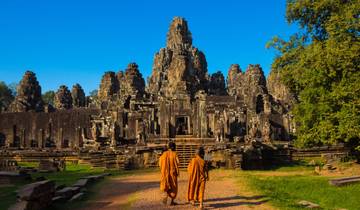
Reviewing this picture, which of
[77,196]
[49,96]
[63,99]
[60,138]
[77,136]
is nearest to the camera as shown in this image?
Answer: [77,196]

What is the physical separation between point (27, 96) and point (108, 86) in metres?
12.9

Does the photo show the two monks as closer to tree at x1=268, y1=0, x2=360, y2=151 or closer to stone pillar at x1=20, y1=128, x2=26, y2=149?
tree at x1=268, y1=0, x2=360, y2=151

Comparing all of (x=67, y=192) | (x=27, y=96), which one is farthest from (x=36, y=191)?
(x=27, y=96)

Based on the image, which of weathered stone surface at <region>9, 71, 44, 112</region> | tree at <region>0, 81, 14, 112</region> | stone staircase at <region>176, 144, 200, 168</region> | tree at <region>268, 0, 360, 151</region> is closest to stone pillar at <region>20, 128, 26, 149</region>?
weathered stone surface at <region>9, 71, 44, 112</region>

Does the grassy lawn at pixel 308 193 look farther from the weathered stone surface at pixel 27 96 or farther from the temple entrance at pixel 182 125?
the weathered stone surface at pixel 27 96

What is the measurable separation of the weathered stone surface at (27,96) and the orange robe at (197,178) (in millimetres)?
40750

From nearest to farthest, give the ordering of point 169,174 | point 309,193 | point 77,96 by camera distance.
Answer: point 169,174, point 309,193, point 77,96

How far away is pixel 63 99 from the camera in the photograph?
178 feet

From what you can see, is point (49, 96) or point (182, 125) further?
point (49, 96)

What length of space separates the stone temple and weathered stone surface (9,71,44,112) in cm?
11

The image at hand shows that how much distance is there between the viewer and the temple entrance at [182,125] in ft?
101

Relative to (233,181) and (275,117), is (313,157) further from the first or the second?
(275,117)

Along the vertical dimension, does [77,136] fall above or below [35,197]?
above

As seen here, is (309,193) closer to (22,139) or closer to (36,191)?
(36,191)
